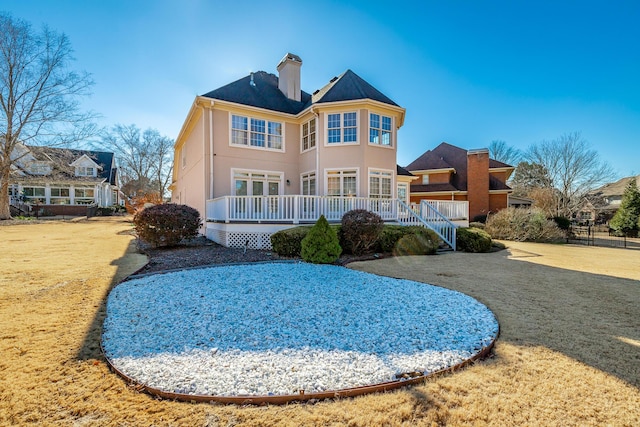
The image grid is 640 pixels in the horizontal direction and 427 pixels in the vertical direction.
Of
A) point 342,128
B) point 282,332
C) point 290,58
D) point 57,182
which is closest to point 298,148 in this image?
point 342,128

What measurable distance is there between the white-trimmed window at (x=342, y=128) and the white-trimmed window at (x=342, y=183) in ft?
4.70

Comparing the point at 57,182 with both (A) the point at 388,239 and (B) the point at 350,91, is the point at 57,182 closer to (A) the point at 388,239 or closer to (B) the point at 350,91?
(B) the point at 350,91

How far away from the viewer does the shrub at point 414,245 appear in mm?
10555

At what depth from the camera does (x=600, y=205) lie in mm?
31781

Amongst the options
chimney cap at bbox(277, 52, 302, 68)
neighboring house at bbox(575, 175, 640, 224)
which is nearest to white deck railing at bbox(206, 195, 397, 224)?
chimney cap at bbox(277, 52, 302, 68)

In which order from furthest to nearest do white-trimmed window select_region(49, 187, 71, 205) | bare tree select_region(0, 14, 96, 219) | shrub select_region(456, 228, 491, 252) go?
white-trimmed window select_region(49, 187, 71, 205)
bare tree select_region(0, 14, 96, 219)
shrub select_region(456, 228, 491, 252)

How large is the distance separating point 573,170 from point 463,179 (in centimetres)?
995

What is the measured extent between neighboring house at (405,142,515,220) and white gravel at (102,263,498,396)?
2118cm

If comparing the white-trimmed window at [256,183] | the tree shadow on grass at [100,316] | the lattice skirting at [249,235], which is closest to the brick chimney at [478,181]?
the white-trimmed window at [256,183]

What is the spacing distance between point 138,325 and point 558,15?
1681 cm

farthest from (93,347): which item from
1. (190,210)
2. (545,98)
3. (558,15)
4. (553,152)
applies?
(553,152)

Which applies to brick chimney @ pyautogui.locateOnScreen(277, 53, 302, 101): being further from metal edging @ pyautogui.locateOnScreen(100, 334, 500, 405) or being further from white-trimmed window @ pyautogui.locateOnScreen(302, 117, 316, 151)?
metal edging @ pyautogui.locateOnScreen(100, 334, 500, 405)

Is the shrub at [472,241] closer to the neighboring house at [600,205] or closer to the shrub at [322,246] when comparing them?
the shrub at [322,246]

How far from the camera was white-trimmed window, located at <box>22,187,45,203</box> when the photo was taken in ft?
103
